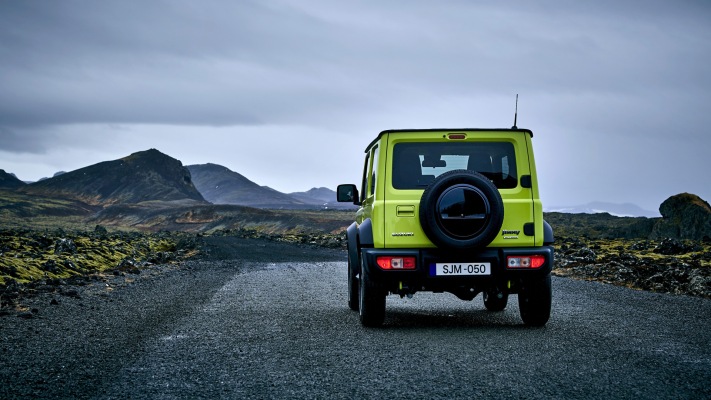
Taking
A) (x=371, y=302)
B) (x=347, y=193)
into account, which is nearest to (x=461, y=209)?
(x=371, y=302)

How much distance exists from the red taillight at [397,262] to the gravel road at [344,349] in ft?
2.59

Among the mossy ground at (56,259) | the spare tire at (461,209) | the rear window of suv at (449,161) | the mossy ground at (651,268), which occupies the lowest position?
the mossy ground at (651,268)

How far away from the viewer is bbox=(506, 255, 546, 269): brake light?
26.9ft

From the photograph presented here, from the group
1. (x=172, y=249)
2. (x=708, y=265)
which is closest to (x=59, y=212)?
(x=172, y=249)

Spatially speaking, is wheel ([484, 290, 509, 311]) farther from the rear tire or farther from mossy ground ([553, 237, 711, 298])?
mossy ground ([553, 237, 711, 298])

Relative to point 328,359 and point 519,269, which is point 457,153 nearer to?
point 519,269

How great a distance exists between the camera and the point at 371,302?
854 centimetres

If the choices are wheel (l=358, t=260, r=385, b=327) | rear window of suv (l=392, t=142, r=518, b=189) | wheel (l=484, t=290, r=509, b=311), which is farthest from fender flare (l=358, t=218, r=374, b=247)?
wheel (l=484, t=290, r=509, b=311)

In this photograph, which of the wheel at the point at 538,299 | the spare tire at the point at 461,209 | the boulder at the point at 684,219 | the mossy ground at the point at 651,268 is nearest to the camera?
the spare tire at the point at 461,209

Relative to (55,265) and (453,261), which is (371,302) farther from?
(55,265)

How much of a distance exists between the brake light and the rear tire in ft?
5.11

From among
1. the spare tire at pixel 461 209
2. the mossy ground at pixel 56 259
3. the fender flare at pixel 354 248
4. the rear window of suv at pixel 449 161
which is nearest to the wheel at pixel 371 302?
the fender flare at pixel 354 248

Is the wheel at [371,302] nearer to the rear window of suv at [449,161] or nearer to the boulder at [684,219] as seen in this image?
the rear window of suv at [449,161]

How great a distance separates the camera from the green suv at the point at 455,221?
795cm
